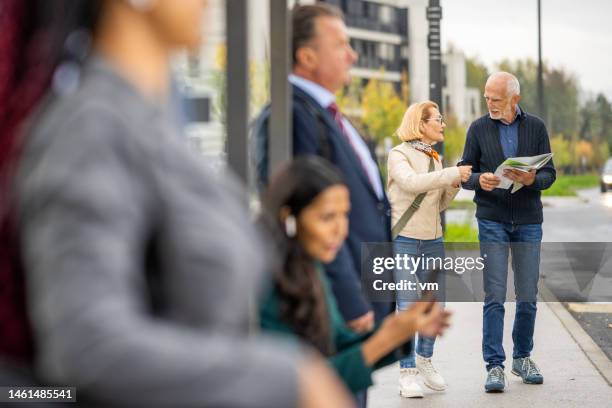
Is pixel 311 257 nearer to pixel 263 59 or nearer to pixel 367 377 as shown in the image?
pixel 367 377

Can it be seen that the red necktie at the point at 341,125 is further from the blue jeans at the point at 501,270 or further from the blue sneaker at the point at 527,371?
the blue sneaker at the point at 527,371

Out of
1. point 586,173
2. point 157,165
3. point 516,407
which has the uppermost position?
point 157,165

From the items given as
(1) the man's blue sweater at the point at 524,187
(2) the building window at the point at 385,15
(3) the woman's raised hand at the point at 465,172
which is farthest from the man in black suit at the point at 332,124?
(2) the building window at the point at 385,15

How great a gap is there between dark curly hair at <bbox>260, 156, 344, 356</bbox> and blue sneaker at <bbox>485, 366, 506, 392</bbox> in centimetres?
524

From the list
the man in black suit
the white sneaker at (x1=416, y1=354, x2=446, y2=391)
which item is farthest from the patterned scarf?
the man in black suit

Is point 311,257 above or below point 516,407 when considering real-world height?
above

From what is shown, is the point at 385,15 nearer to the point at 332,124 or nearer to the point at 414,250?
the point at 414,250

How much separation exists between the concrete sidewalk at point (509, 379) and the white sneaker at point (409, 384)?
0.15ft

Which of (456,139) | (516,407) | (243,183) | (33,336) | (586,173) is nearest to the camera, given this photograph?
(33,336)

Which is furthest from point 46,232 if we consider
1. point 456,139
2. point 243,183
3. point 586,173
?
point 586,173

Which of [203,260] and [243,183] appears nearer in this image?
[203,260]

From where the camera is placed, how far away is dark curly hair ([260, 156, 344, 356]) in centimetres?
278

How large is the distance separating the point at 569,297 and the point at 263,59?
588 centimetres

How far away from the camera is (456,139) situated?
917 centimetres
